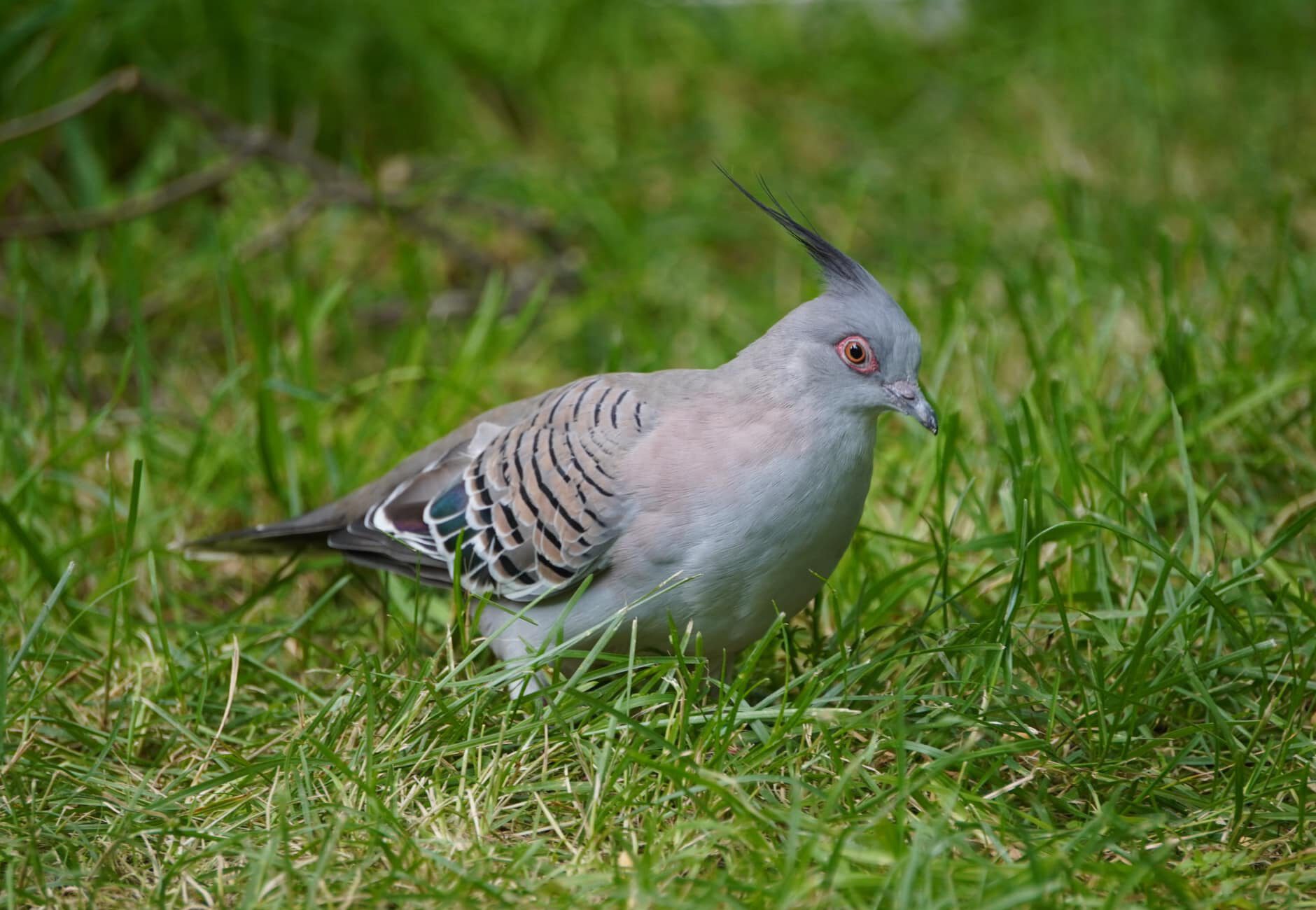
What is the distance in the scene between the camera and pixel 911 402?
313cm

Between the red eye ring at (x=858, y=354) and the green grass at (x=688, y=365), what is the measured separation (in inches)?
20.9

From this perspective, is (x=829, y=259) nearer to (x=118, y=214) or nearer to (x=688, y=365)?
(x=688, y=365)

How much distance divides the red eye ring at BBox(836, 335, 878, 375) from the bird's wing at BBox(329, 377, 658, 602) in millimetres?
492

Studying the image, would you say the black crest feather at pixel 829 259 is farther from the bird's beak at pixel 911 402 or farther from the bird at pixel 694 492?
the bird's beak at pixel 911 402

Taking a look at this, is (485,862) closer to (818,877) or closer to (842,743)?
(818,877)

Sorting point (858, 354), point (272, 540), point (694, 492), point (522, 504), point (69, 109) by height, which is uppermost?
point (69, 109)

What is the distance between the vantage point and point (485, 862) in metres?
2.53

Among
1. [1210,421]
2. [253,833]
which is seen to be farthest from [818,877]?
[1210,421]

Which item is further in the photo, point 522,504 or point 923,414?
point 522,504

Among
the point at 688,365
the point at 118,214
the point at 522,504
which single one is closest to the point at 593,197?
the point at 688,365

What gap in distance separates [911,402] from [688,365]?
220 centimetres

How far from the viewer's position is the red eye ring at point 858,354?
313 cm

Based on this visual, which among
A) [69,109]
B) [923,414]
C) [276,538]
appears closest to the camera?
[923,414]

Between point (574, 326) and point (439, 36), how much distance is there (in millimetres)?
2104
